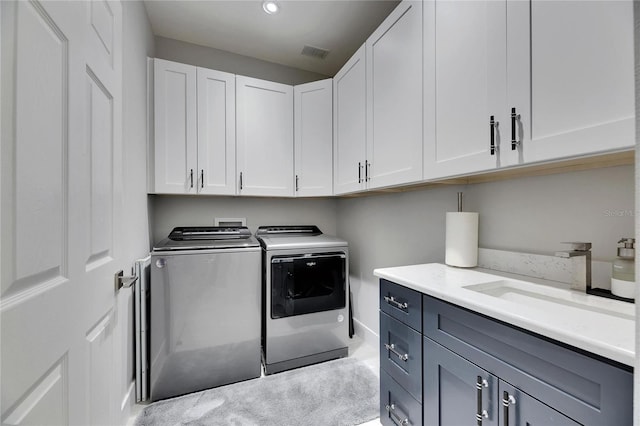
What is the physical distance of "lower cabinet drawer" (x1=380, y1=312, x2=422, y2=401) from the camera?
1.16 metres

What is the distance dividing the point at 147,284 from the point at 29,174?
5.20 feet

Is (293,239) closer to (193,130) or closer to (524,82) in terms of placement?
(193,130)

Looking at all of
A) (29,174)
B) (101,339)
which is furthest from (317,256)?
(29,174)

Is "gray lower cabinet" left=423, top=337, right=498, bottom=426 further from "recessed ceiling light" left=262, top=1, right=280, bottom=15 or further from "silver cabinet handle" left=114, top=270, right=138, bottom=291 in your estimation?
"recessed ceiling light" left=262, top=1, right=280, bottom=15

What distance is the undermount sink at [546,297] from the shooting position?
0.83 meters

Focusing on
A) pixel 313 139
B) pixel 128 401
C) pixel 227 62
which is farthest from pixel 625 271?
pixel 227 62

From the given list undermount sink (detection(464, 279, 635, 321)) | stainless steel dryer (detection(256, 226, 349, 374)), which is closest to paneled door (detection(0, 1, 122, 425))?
stainless steel dryer (detection(256, 226, 349, 374))

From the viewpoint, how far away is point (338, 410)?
5.20 feet

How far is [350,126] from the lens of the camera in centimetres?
203

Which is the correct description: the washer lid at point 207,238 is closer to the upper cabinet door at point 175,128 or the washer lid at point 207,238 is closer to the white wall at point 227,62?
the upper cabinet door at point 175,128

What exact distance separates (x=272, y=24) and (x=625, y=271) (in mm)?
2559

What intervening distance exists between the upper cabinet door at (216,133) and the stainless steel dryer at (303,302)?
2.12ft

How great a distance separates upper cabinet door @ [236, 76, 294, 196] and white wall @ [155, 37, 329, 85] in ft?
1.53

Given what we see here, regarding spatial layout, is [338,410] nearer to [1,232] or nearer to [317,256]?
[317,256]
